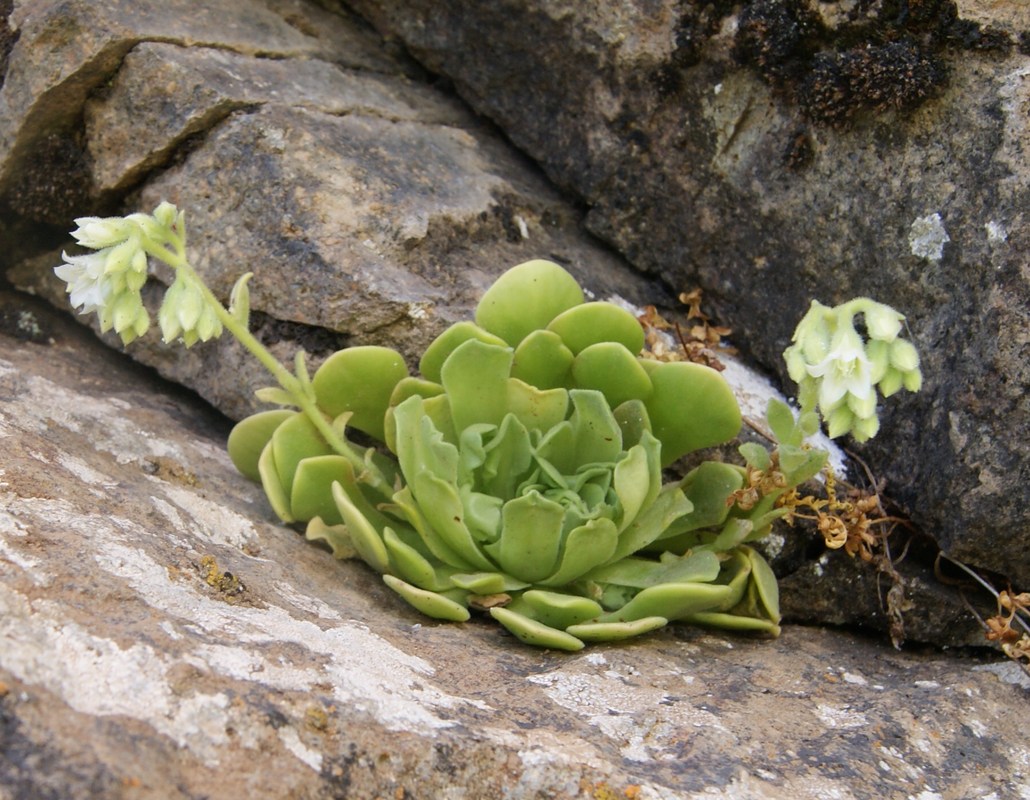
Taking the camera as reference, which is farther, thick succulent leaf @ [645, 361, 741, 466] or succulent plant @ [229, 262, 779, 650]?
thick succulent leaf @ [645, 361, 741, 466]

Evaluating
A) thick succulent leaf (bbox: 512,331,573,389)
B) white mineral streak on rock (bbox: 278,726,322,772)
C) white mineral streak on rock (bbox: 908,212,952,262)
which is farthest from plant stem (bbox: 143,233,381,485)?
white mineral streak on rock (bbox: 908,212,952,262)

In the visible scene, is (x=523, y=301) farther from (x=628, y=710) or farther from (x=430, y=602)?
(x=628, y=710)

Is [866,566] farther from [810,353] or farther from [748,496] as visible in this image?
[810,353]

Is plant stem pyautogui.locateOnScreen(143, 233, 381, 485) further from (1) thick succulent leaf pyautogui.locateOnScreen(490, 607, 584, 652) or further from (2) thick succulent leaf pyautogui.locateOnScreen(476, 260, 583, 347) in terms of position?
(1) thick succulent leaf pyautogui.locateOnScreen(490, 607, 584, 652)

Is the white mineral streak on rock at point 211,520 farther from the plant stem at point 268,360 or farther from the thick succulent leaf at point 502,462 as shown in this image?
the thick succulent leaf at point 502,462

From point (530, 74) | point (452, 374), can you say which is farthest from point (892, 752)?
point (530, 74)

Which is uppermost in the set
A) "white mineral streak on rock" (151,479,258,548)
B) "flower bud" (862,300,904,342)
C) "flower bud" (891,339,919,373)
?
"flower bud" (862,300,904,342)
